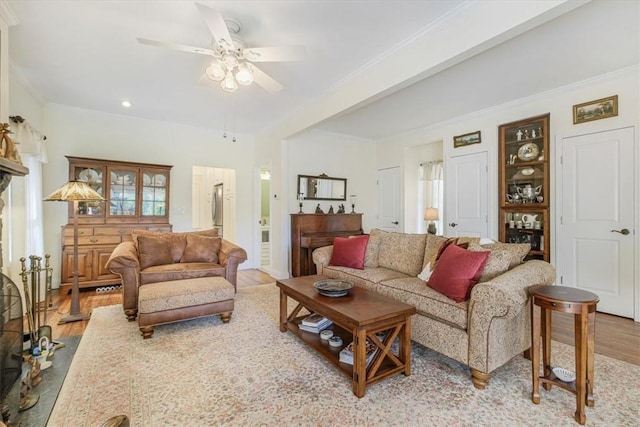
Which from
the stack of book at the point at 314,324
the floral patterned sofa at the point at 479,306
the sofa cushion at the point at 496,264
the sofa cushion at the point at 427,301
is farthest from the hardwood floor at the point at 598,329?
the stack of book at the point at 314,324

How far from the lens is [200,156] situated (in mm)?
5418


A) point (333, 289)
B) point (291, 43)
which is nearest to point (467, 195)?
point (333, 289)

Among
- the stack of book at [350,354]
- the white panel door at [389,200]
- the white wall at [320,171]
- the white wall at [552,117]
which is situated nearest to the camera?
the stack of book at [350,354]

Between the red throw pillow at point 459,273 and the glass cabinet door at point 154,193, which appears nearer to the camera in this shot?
the red throw pillow at point 459,273

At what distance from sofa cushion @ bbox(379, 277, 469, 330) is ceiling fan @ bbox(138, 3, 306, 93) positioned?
2.06 m

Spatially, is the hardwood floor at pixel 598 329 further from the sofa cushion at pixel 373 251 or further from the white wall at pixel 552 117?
the sofa cushion at pixel 373 251

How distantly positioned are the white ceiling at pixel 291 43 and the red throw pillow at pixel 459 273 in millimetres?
1755

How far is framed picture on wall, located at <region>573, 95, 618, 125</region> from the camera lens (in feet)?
10.7

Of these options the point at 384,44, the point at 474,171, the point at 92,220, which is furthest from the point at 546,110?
the point at 92,220

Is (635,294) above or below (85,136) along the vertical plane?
below

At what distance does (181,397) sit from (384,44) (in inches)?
124

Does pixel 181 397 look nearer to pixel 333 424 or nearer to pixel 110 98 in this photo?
pixel 333 424

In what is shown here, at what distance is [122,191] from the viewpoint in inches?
177

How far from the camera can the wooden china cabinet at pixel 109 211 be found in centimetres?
409
